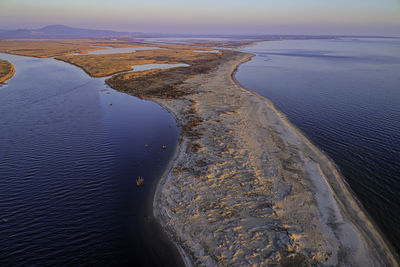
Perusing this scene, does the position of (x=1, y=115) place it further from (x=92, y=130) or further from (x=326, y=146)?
(x=326, y=146)

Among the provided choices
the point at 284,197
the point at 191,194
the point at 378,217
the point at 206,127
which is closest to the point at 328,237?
the point at 284,197

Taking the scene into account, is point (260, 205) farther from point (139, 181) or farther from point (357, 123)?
point (357, 123)

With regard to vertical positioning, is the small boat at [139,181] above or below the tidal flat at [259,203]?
below

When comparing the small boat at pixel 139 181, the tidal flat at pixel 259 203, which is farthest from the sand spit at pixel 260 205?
the small boat at pixel 139 181

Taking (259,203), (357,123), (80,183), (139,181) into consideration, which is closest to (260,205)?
(259,203)

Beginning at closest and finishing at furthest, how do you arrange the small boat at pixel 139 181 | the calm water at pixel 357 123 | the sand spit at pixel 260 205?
1. the sand spit at pixel 260 205
2. the calm water at pixel 357 123
3. the small boat at pixel 139 181

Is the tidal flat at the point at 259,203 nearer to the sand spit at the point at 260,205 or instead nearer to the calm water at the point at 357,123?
the sand spit at the point at 260,205

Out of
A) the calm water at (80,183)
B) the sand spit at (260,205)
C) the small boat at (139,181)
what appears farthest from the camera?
the small boat at (139,181)
